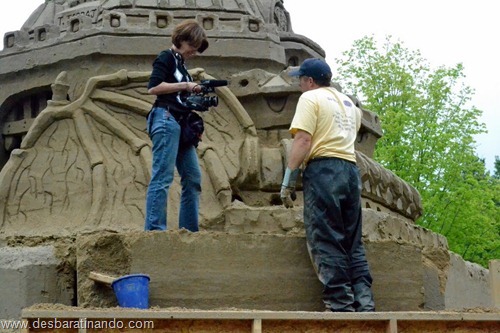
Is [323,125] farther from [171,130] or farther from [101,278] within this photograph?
[101,278]

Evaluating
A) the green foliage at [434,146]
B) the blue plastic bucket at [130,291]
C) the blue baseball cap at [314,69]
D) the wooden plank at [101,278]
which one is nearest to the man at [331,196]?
the blue baseball cap at [314,69]

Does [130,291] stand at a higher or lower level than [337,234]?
lower

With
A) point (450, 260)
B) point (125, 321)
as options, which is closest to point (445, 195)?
point (450, 260)

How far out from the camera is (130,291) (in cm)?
735

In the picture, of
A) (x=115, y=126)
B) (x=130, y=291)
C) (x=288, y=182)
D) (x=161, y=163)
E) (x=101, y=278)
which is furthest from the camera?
(x=115, y=126)

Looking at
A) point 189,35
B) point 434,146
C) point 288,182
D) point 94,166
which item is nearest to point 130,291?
point 288,182

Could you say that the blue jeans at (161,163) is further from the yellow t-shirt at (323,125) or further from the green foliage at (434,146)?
the green foliage at (434,146)

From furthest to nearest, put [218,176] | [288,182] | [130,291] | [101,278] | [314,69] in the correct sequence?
1. [218,176]
2. [314,69]
3. [288,182]
4. [101,278]
5. [130,291]

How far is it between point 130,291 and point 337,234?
4.97 ft

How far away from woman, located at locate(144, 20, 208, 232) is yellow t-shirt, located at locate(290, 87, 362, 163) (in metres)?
0.92

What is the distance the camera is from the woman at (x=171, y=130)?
8.06 metres

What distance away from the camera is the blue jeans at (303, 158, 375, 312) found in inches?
296

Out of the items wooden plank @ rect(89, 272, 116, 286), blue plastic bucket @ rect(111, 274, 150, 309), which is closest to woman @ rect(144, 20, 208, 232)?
wooden plank @ rect(89, 272, 116, 286)

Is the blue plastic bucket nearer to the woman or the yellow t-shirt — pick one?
the woman
